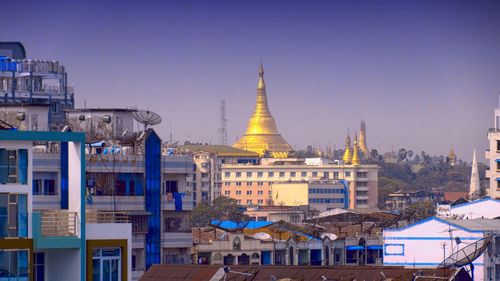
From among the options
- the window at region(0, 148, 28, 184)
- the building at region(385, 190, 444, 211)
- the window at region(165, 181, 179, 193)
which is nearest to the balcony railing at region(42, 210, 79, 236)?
the window at region(0, 148, 28, 184)

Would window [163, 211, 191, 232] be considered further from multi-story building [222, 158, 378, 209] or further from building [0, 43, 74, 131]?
multi-story building [222, 158, 378, 209]

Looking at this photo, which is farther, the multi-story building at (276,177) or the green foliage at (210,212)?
the multi-story building at (276,177)

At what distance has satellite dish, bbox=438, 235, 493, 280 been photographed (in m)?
36.1

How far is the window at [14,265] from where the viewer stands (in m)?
23.4

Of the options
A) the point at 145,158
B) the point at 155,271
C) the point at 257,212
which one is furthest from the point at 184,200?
the point at 257,212

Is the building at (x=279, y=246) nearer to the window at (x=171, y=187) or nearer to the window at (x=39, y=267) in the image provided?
the window at (x=171, y=187)

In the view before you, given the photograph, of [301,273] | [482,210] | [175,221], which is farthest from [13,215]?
[482,210]

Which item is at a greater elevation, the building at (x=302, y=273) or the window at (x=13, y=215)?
the window at (x=13, y=215)

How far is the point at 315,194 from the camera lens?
14638 centimetres

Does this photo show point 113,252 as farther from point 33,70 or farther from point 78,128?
point 33,70

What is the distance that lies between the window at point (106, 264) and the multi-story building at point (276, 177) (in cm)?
13554

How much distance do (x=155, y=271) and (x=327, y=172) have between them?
130030 millimetres

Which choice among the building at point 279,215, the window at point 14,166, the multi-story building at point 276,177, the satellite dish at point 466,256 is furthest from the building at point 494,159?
the multi-story building at point 276,177

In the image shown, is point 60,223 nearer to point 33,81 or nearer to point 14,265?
point 14,265
